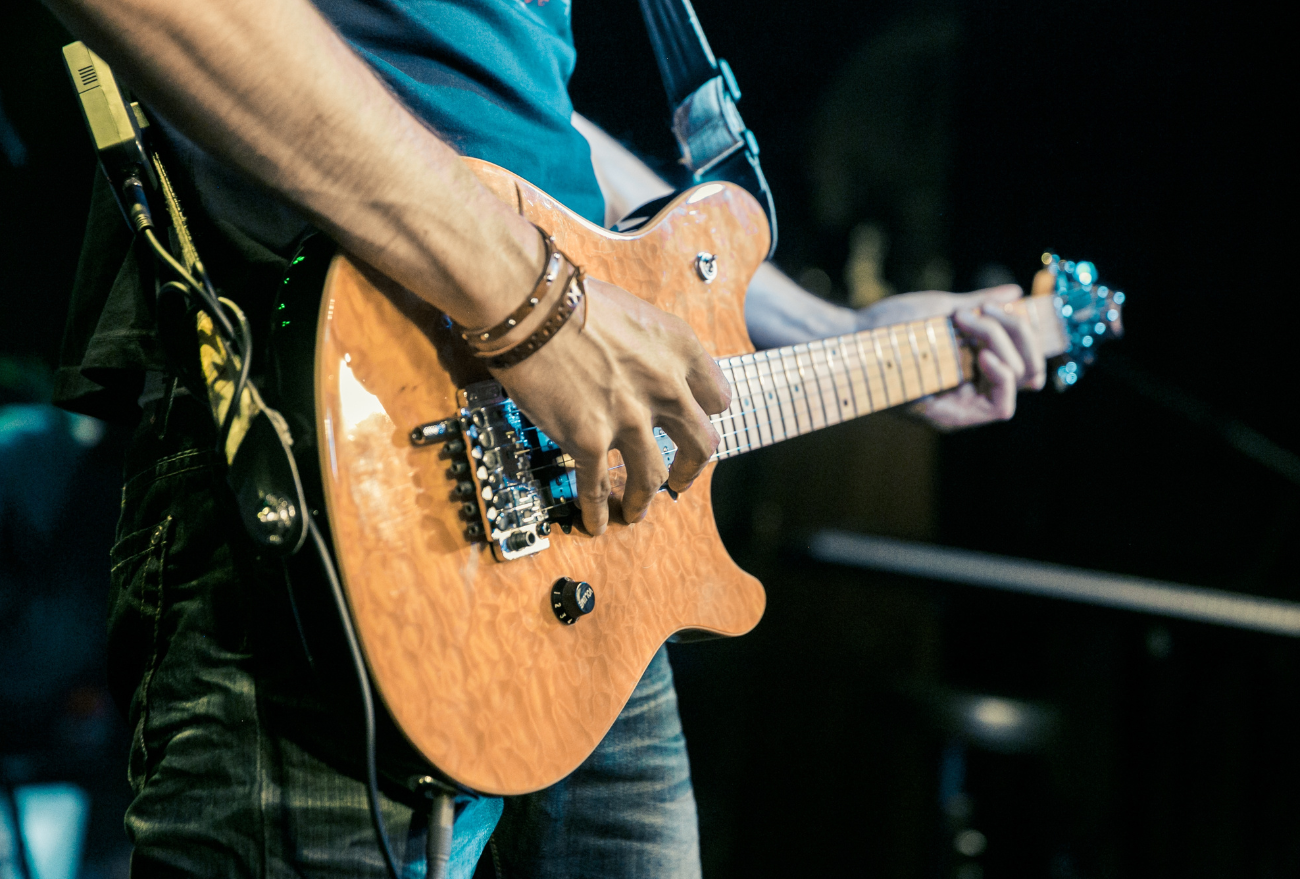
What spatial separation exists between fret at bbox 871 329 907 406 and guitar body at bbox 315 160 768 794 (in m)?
0.53

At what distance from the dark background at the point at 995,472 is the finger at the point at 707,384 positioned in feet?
2.35

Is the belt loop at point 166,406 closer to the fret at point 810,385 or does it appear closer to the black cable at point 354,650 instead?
the black cable at point 354,650

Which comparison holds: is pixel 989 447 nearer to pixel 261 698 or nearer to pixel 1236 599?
pixel 1236 599

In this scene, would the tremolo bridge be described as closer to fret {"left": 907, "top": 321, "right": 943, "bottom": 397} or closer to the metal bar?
fret {"left": 907, "top": 321, "right": 943, "bottom": 397}

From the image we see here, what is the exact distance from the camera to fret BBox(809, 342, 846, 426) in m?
1.16

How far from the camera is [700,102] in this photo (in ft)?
4.17

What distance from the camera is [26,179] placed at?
58.2 inches

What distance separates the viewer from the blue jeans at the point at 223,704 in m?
0.64

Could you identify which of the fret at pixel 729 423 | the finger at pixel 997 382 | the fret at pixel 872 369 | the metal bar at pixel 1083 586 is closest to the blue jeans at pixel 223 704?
the fret at pixel 729 423

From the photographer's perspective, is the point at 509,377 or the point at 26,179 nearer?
the point at 509,377

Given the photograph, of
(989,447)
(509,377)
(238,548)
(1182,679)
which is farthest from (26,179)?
(1182,679)

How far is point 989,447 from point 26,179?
2.84 meters

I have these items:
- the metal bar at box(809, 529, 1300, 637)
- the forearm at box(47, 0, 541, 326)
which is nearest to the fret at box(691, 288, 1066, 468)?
the forearm at box(47, 0, 541, 326)

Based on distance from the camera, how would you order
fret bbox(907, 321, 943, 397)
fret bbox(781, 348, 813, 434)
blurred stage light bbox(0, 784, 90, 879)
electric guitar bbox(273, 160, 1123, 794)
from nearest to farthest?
electric guitar bbox(273, 160, 1123, 794), fret bbox(781, 348, 813, 434), fret bbox(907, 321, 943, 397), blurred stage light bbox(0, 784, 90, 879)
